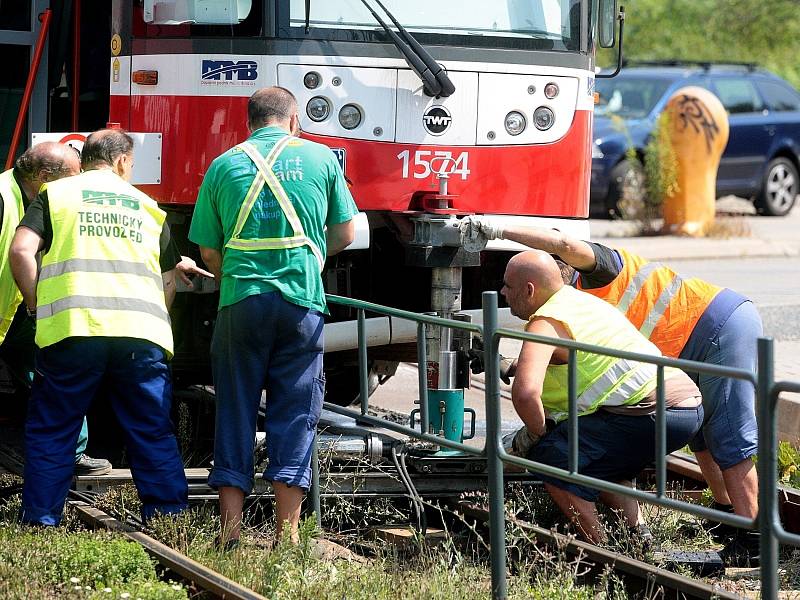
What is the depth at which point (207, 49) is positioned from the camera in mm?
7027

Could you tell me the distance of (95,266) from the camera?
18.7 feet

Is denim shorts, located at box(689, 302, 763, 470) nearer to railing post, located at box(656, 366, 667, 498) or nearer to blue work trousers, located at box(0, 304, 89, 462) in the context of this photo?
railing post, located at box(656, 366, 667, 498)

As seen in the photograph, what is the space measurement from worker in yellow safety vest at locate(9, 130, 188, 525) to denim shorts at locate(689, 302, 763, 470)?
222 centimetres

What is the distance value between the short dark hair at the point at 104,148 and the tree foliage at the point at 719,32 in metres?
24.0

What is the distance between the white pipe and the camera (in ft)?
23.8

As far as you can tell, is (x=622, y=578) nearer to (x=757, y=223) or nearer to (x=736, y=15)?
(x=757, y=223)

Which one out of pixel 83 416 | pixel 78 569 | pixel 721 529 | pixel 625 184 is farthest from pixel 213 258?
Result: pixel 625 184

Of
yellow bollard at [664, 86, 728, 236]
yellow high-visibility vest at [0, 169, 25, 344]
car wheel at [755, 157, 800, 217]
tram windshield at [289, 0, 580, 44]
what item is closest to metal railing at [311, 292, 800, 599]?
yellow high-visibility vest at [0, 169, 25, 344]

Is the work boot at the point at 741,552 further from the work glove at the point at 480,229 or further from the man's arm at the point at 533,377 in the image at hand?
the work glove at the point at 480,229

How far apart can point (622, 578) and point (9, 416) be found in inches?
149

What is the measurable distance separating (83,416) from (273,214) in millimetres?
1179

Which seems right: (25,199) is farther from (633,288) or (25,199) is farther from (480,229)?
(633,288)

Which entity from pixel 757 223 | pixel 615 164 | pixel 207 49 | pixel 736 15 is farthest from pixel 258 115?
pixel 736 15

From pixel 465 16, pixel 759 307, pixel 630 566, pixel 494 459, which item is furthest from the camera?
pixel 759 307
